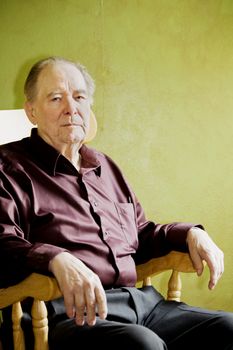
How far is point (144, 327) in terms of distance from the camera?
4.63 ft

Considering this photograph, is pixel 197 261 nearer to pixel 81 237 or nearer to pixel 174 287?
pixel 174 287

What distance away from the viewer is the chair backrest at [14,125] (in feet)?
6.45

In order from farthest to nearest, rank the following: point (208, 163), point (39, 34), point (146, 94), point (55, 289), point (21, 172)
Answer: point (208, 163)
point (146, 94)
point (39, 34)
point (21, 172)
point (55, 289)

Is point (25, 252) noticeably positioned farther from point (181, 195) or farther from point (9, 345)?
point (181, 195)

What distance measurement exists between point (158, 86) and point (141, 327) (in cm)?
137

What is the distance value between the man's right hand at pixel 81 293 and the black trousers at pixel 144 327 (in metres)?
0.08

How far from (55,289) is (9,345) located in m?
0.36

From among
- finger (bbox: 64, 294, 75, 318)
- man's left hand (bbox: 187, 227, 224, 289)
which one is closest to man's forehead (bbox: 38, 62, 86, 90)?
man's left hand (bbox: 187, 227, 224, 289)

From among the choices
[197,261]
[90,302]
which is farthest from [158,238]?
[90,302]

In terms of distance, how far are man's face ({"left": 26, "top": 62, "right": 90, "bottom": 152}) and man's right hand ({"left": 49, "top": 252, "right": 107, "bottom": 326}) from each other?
1.79ft

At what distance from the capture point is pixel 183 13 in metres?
2.52

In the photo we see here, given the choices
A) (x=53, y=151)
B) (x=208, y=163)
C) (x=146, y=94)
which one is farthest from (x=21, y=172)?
(x=208, y=163)

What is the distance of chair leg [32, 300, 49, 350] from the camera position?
138 cm

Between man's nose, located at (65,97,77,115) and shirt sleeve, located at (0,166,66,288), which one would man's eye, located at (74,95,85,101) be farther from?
shirt sleeve, located at (0,166,66,288)
